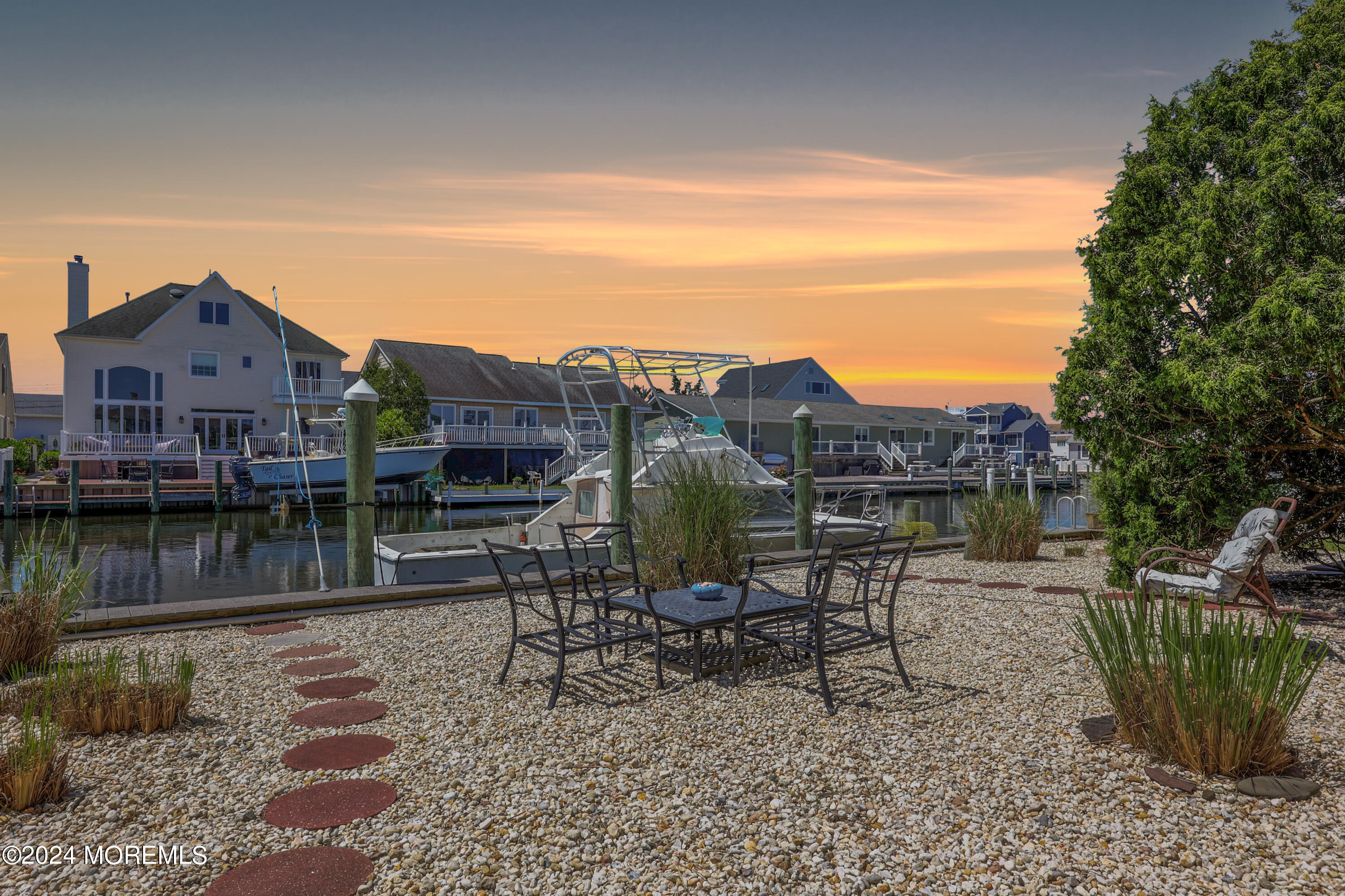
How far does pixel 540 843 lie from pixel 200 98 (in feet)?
43.1

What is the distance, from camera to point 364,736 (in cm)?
389

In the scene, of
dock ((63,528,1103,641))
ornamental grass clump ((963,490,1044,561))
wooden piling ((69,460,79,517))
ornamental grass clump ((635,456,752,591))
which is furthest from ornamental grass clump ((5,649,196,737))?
wooden piling ((69,460,79,517))

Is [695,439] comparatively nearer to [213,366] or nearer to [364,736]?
[364,736]

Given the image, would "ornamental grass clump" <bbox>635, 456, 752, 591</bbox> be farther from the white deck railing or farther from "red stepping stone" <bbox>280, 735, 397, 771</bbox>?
the white deck railing

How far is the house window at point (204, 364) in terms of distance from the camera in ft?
112

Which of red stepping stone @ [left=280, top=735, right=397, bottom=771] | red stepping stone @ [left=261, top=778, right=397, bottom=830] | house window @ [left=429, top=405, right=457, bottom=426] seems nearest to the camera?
red stepping stone @ [left=261, top=778, right=397, bottom=830]

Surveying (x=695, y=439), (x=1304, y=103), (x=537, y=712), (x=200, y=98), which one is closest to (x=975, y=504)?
(x=695, y=439)

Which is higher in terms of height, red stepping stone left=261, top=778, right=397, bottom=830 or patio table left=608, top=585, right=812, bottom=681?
patio table left=608, top=585, right=812, bottom=681

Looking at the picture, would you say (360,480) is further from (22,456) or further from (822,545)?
(22,456)

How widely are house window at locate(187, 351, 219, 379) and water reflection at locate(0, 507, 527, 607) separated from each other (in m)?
10.0

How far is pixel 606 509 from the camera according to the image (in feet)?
38.8

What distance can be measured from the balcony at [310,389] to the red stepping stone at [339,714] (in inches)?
1256

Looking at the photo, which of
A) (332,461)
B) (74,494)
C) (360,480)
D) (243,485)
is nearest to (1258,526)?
(360,480)

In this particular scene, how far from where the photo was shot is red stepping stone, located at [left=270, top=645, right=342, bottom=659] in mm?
5516
